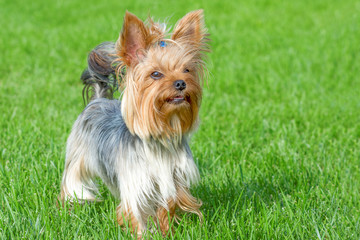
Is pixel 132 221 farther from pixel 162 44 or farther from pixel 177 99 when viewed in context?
pixel 162 44

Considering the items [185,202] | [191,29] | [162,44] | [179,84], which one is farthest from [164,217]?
[191,29]

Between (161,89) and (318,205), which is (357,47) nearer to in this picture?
(318,205)

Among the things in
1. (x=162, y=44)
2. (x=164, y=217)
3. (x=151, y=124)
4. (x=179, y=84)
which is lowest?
(x=164, y=217)

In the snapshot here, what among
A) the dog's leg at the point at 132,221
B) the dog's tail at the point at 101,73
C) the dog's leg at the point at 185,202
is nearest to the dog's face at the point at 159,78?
the dog's leg at the point at 185,202

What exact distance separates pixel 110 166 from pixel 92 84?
1.08 meters

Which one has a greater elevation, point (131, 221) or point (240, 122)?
point (131, 221)

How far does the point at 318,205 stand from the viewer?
4.39 meters

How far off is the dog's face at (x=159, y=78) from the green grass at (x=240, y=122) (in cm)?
59

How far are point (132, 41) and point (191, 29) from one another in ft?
1.55

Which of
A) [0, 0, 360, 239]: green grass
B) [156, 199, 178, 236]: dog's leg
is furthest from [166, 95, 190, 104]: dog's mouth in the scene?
[156, 199, 178, 236]: dog's leg

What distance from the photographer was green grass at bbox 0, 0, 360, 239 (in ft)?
13.1

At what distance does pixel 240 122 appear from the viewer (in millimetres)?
6637

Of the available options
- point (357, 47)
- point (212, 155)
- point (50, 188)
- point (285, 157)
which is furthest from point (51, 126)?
point (357, 47)

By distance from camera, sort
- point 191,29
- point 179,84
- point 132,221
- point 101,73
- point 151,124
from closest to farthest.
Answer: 1. point 179,84
2. point 151,124
3. point 191,29
4. point 132,221
5. point 101,73
